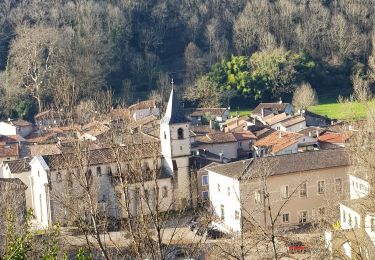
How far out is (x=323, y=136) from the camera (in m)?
39.9

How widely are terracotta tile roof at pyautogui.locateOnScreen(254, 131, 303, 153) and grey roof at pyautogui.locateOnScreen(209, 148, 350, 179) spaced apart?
225 inches

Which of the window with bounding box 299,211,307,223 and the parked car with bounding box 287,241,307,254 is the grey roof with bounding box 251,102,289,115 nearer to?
the window with bounding box 299,211,307,223

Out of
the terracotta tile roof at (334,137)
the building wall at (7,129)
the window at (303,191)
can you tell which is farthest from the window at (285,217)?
the building wall at (7,129)

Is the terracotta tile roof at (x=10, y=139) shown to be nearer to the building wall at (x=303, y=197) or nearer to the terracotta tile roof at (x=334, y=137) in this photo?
the terracotta tile roof at (x=334, y=137)

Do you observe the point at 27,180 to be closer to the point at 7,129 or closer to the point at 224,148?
the point at 224,148

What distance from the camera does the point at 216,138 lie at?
123 ft

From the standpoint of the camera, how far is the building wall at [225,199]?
29.2 m

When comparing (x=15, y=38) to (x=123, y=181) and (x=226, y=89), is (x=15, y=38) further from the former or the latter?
(x=123, y=181)

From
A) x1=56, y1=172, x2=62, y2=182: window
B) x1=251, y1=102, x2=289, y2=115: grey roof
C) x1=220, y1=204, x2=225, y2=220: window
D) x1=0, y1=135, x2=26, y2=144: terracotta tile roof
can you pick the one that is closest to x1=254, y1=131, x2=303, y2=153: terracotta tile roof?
x1=220, y1=204, x2=225, y2=220: window

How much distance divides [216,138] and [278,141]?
11.6ft

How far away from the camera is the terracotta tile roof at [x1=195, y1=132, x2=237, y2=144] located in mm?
36875

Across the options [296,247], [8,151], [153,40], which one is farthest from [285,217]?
[153,40]

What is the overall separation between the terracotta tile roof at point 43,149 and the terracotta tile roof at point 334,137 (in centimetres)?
1502

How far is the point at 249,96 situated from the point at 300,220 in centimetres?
3042
